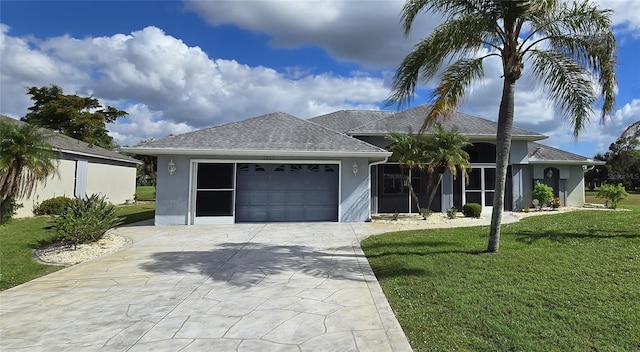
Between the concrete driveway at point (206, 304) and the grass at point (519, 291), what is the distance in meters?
0.50

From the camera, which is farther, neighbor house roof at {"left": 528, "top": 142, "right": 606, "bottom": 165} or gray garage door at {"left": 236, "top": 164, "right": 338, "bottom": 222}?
neighbor house roof at {"left": 528, "top": 142, "right": 606, "bottom": 165}

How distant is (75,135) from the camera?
112ft

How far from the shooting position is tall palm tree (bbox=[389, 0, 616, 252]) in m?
7.05

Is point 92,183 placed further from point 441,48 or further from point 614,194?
point 614,194

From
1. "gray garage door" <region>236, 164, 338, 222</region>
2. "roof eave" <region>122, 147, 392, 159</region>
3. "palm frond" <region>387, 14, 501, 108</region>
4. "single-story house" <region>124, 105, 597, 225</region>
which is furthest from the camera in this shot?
"gray garage door" <region>236, 164, 338, 222</region>

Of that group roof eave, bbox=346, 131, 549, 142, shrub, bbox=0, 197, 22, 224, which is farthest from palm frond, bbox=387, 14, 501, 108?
shrub, bbox=0, 197, 22, 224

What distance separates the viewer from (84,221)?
8648mm

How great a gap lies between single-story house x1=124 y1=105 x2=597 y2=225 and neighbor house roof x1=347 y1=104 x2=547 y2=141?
0.06 meters

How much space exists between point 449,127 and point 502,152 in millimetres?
10815

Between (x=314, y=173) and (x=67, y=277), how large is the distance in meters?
9.36

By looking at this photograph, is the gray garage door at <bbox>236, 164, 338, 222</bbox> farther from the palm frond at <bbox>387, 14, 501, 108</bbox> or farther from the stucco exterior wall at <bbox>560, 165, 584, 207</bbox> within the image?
the stucco exterior wall at <bbox>560, 165, 584, 207</bbox>

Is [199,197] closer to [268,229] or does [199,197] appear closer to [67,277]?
[268,229]

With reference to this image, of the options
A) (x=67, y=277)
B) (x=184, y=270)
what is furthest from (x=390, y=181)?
(x=67, y=277)

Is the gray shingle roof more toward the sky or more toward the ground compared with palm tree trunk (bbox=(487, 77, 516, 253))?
more toward the sky
